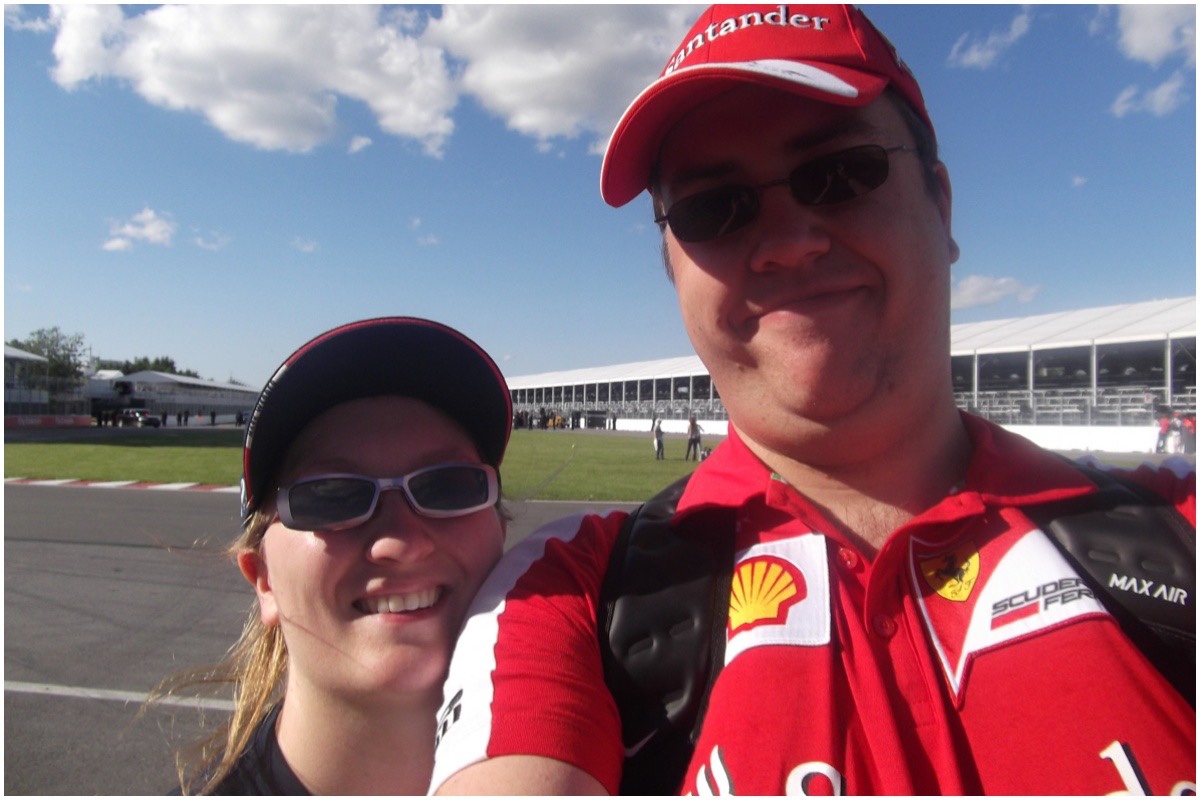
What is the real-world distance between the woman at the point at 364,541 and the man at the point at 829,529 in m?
0.16

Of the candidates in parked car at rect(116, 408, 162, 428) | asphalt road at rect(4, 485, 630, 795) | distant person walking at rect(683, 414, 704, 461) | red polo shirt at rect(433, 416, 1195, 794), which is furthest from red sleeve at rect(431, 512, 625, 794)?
parked car at rect(116, 408, 162, 428)

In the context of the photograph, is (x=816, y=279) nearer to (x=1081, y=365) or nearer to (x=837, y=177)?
(x=837, y=177)

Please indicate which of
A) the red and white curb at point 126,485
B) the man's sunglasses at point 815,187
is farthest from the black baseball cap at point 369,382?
Answer: the red and white curb at point 126,485

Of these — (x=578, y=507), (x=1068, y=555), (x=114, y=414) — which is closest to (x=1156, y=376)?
(x=578, y=507)

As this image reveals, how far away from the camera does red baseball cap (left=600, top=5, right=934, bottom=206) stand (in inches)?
53.2

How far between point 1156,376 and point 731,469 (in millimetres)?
44449

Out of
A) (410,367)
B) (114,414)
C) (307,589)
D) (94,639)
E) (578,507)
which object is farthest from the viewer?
(114,414)

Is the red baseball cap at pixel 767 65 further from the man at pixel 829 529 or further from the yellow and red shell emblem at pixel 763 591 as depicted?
the yellow and red shell emblem at pixel 763 591

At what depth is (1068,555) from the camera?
1337mm

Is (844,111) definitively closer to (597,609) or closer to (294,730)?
(597,609)

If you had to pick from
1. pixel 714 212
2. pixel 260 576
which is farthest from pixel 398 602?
pixel 714 212

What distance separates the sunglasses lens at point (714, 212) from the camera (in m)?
1.43

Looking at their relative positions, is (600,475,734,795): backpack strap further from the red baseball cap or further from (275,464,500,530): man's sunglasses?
the red baseball cap

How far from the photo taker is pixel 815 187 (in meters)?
1.40
